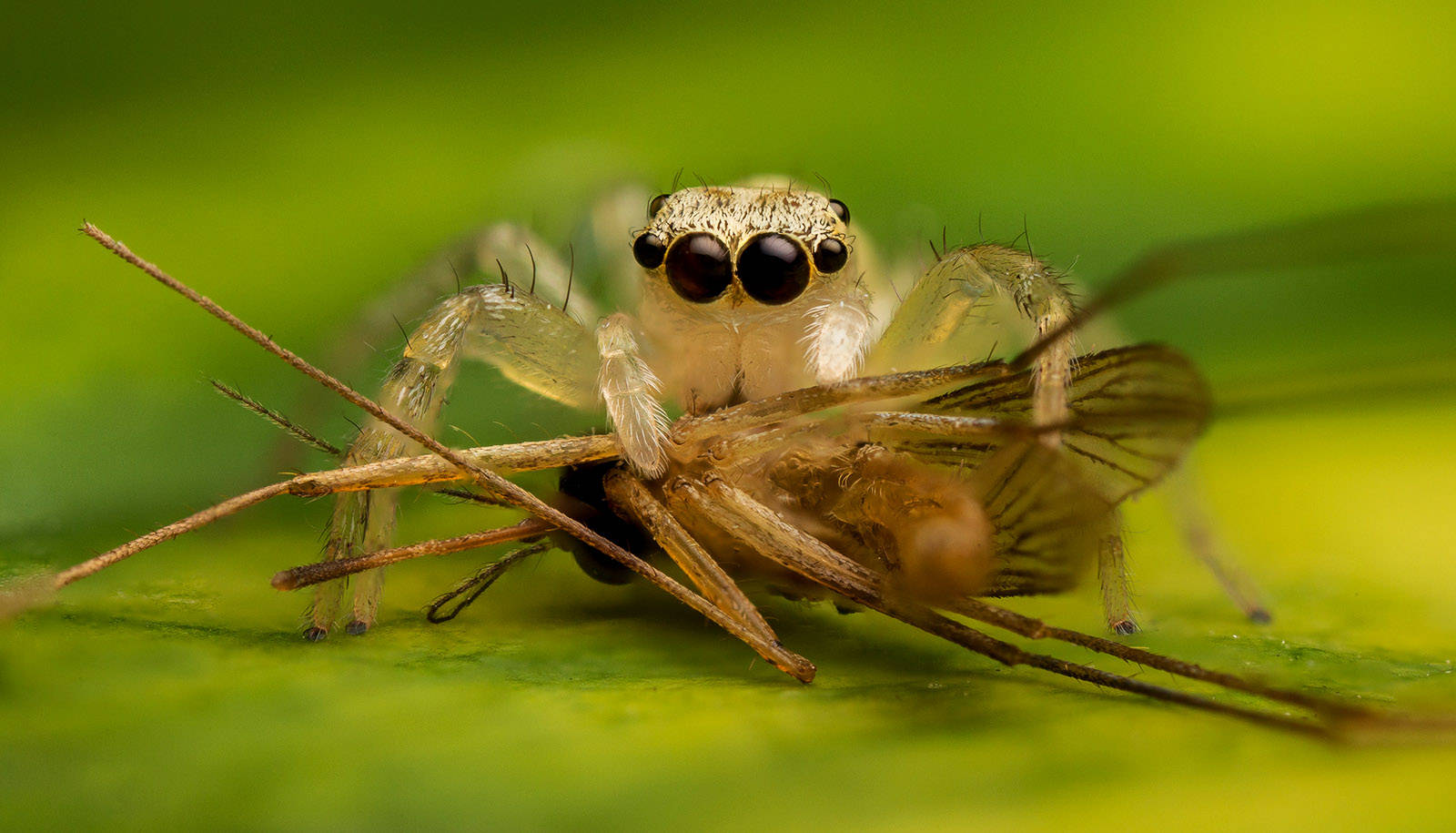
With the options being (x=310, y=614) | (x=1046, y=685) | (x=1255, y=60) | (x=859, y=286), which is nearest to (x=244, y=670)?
(x=310, y=614)

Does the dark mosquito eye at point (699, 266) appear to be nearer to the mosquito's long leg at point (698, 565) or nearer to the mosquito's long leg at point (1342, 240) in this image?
the mosquito's long leg at point (698, 565)

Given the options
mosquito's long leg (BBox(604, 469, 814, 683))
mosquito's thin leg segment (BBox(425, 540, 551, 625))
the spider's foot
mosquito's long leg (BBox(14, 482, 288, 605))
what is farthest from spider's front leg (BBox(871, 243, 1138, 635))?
mosquito's long leg (BBox(14, 482, 288, 605))

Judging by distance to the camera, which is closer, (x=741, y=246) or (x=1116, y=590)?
(x=1116, y=590)

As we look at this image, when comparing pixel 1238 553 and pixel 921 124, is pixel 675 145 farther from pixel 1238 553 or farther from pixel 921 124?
pixel 1238 553

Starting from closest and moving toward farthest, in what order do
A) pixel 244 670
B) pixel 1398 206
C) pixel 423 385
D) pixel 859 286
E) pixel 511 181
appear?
pixel 1398 206 < pixel 244 670 < pixel 423 385 < pixel 859 286 < pixel 511 181

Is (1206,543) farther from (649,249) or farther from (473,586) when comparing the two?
(473,586)

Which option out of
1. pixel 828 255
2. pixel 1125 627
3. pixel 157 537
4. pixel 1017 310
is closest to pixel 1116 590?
pixel 1125 627

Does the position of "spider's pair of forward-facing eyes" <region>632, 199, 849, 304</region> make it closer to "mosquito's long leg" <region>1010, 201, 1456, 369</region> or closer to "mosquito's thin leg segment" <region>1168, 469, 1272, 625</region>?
"mosquito's thin leg segment" <region>1168, 469, 1272, 625</region>
